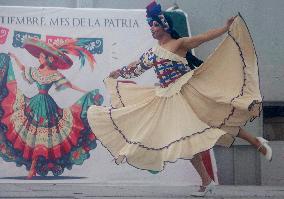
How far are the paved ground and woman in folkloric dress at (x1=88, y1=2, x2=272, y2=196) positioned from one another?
441 mm

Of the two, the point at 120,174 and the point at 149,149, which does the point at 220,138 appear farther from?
the point at 120,174

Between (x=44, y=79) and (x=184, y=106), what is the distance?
2215 millimetres

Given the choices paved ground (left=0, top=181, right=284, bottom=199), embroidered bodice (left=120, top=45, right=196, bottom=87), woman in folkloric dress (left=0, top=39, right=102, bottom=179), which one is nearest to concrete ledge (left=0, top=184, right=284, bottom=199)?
paved ground (left=0, top=181, right=284, bottom=199)

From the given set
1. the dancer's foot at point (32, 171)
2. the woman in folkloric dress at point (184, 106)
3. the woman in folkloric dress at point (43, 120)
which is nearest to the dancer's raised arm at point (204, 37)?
the woman in folkloric dress at point (184, 106)

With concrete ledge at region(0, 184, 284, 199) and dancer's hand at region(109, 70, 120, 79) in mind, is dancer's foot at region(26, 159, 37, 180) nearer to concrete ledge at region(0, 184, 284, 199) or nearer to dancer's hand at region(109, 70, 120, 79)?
concrete ledge at region(0, 184, 284, 199)

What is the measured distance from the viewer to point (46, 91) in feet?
23.3

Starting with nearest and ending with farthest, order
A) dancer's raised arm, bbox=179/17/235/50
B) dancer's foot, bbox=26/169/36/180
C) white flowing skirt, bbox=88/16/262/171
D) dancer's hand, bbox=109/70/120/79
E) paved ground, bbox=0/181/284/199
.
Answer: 1. white flowing skirt, bbox=88/16/262/171
2. dancer's raised arm, bbox=179/17/235/50
3. paved ground, bbox=0/181/284/199
4. dancer's hand, bbox=109/70/120/79
5. dancer's foot, bbox=26/169/36/180

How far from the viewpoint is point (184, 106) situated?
17.8 feet

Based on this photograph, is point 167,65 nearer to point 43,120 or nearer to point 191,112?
point 191,112

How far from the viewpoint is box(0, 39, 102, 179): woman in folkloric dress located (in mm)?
7031

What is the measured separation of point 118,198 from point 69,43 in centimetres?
230

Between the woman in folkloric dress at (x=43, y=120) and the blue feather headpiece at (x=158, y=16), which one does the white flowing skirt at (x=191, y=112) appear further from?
the woman in folkloric dress at (x=43, y=120)

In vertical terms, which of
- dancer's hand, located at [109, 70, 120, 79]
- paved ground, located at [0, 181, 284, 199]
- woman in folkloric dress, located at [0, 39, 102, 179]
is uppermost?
dancer's hand, located at [109, 70, 120, 79]

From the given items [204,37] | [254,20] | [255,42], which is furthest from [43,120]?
[254,20]
